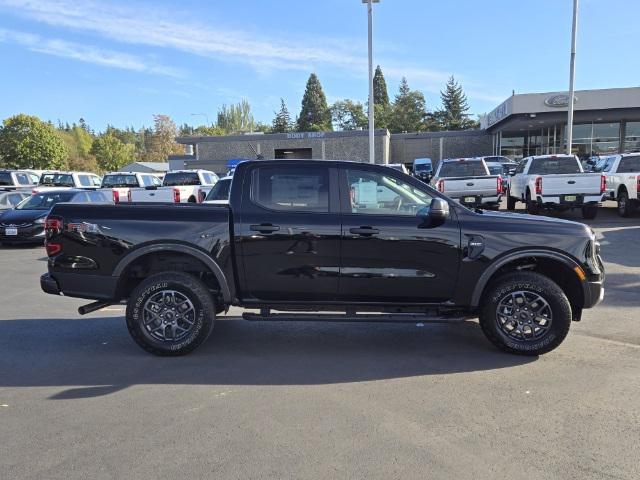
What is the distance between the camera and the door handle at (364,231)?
4.93m

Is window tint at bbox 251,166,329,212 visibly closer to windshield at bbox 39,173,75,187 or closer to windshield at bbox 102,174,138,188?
windshield at bbox 102,174,138,188

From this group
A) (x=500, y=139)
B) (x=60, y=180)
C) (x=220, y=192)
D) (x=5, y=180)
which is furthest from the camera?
(x=500, y=139)

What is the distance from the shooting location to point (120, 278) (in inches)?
203

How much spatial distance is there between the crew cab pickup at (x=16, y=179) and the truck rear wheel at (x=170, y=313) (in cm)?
2045

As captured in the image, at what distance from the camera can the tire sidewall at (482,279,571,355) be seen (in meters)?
4.88

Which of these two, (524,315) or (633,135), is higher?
(633,135)

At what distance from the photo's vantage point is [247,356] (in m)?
5.18

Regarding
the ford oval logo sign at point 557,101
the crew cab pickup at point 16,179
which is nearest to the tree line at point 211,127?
the crew cab pickup at point 16,179

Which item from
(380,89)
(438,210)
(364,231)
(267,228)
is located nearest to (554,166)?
(438,210)

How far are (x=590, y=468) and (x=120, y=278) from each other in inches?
171

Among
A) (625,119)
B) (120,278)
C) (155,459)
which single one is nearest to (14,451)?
(155,459)

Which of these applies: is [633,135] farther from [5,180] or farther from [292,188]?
[292,188]

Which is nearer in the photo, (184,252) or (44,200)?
(184,252)

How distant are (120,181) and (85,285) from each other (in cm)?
1791
